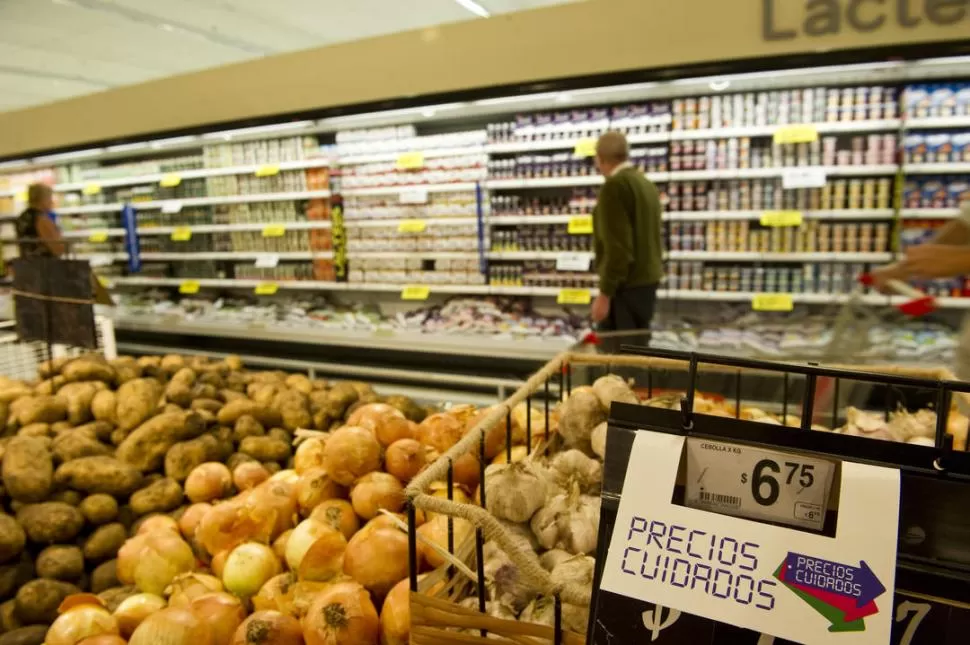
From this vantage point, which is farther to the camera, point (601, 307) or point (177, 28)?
point (177, 28)

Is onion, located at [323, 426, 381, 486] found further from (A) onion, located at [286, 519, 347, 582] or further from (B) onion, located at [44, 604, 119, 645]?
(B) onion, located at [44, 604, 119, 645]

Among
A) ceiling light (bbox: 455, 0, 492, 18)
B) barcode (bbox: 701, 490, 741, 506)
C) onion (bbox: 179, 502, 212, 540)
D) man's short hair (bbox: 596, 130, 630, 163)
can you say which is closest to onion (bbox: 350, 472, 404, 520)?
onion (bbox: 179, 502, 212, 540)

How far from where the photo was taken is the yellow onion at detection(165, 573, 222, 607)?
1.31 metres

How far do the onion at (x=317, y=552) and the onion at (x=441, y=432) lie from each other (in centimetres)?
32

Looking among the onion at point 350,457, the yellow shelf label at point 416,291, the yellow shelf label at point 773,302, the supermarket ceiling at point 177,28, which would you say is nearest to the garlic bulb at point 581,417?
the onion at point 350,457

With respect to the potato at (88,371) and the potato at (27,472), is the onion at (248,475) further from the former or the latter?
the potato at (88,371)

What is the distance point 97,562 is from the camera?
6.13 feet

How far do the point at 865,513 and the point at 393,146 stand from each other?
14.4 feet

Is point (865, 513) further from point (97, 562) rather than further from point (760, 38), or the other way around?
point (760, 38)

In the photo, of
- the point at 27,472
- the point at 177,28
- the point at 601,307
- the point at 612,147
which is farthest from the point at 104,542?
the point at 177,28

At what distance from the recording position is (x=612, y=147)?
121 inches

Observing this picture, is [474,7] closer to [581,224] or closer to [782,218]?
[581,224]

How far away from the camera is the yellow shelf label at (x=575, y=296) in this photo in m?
3.92

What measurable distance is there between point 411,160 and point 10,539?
333 centimetres
